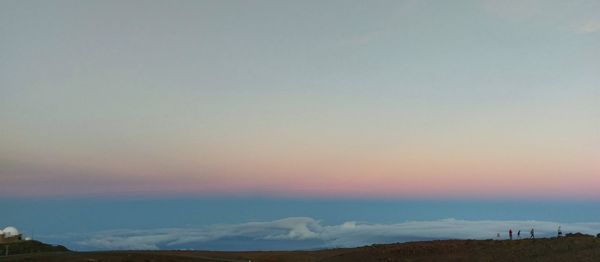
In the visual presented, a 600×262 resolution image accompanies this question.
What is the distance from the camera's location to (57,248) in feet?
252

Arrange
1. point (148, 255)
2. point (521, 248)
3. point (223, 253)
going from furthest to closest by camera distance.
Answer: point (223, 253), point (148, 255), point (521, 248)

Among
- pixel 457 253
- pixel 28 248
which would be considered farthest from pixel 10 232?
pixel 457 253

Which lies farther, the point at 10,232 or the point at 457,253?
the point at 10,232

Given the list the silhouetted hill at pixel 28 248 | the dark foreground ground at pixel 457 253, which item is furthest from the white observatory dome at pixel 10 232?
the dark foreground ground at pixel 457 253

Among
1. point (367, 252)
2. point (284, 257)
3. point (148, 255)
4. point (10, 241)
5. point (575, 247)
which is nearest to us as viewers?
point (575, 247)

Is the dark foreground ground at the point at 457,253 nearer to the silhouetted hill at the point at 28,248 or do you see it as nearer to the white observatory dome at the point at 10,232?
the silhouetted hill at the point at 28,248

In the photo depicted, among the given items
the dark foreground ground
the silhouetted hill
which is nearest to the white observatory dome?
the silhouetted hill

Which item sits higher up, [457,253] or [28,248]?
[457,253]

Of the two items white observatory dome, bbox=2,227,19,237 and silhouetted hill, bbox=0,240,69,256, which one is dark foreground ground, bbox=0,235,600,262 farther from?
white observatory dome, bbox=2,227,19,237

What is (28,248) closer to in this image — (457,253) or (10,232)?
(10,232)

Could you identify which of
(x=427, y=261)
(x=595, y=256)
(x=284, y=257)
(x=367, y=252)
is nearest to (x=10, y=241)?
(x=284, y=257)

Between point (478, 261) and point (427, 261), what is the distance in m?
5.13

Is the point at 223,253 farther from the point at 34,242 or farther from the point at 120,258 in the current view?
the point at 34,242

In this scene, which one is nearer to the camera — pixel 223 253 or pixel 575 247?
pixel 575 247
